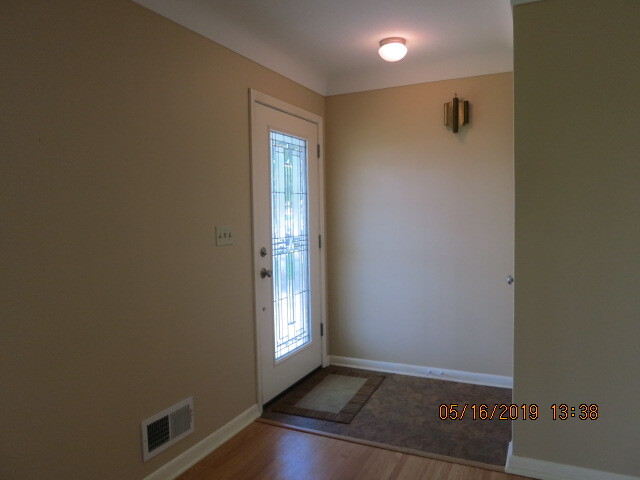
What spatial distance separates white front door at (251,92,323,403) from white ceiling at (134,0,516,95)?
0.38 metres

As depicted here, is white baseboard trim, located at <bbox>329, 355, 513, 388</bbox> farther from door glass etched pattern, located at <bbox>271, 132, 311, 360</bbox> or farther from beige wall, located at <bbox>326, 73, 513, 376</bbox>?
door glass etched pattern, located at <bbox>271, 132, 311, 360</bbox>

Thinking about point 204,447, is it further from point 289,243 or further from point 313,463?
point 289,243

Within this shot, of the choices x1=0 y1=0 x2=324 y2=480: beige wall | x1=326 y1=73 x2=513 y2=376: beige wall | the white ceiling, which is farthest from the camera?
x1=326 y1=73 x2=513 y2=376: beige wall

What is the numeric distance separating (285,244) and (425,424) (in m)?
1.49

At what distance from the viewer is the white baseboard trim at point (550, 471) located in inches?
83.5

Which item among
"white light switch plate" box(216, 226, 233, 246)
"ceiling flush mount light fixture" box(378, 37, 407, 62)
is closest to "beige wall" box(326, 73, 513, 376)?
"ceiling flush mount light fixture" box(378, 37, 407, 62)

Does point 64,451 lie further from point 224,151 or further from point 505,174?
point 505,174

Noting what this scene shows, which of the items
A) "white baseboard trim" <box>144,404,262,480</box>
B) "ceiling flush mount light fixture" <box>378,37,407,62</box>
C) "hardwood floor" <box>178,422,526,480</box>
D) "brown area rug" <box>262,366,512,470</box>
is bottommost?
"hardwood floor" <box>178,422,526,480</box>

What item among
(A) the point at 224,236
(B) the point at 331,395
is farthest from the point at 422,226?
(A) the point at 224,236

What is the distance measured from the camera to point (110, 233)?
75.3 inches

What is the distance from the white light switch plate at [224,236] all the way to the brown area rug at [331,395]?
1196mm

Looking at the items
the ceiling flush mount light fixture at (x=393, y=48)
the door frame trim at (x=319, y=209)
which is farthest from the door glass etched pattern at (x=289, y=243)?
the ceiling flush mount light fixture at (x=393, y=48)

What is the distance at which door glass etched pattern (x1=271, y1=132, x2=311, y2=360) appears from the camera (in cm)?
315

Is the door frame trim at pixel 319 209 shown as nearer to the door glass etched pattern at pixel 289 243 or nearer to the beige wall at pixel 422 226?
the beige wall at pixel 422 226
